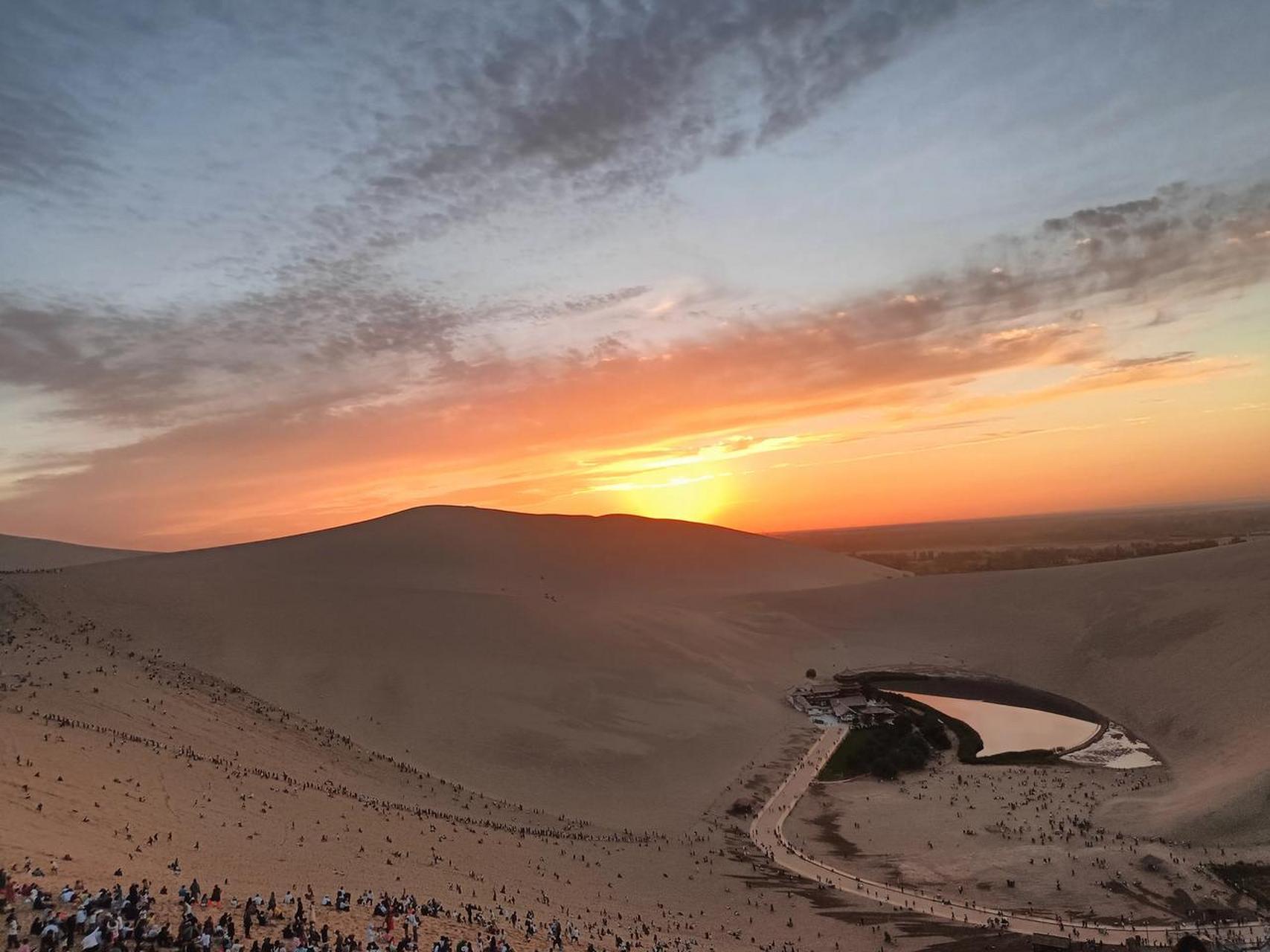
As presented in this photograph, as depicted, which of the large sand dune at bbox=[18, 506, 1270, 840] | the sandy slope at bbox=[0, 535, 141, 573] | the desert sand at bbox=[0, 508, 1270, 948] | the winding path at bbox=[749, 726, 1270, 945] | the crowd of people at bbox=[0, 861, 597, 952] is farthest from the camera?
the sandy slope at bbox=[0, 535, 141, 573]

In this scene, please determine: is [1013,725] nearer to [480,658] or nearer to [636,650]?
[636,650]

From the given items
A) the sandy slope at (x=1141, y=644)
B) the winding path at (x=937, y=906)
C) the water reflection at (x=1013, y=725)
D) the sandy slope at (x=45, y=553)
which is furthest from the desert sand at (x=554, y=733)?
the sandy slope at (x=45, y=553)

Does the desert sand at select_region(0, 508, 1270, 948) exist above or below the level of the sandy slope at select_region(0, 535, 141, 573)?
below

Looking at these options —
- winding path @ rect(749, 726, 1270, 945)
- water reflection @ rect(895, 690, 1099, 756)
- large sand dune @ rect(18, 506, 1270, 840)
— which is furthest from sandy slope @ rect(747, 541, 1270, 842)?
winding path @ rect(749, 726, 1270, 945)

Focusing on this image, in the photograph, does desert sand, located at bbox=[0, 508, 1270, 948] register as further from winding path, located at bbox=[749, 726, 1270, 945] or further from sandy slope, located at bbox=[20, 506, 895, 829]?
winding path, located at bbox=[749, 726, 1270, 945]

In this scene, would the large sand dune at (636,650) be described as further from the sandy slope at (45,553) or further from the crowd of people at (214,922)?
the sandy slope at (45,553)

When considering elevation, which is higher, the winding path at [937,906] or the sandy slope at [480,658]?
the sandy slope at [480,658]

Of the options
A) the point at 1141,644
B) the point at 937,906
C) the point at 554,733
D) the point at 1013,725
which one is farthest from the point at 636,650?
the point at 937,906
